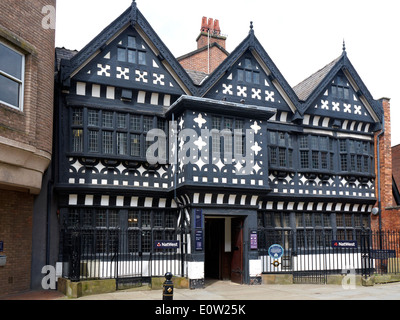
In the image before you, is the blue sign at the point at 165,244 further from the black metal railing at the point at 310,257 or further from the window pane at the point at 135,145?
the black metal railing at the point at 310,257

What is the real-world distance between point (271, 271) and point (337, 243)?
3177 mm

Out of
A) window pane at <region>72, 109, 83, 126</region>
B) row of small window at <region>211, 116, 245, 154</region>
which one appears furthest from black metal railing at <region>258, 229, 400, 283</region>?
window pane at <region>72, 109, 83, 126</region>

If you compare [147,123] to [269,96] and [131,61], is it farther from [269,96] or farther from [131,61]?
[269,96]

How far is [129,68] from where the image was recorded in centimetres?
1781

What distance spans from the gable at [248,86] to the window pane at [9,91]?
26.5 feet

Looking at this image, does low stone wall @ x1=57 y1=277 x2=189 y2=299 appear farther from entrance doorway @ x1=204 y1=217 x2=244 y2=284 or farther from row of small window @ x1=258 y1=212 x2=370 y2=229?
row of small window @ x1=258 y1=212 x2=370 y2=229

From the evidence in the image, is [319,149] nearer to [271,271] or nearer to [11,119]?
[271,271]

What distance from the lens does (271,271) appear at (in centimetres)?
1884

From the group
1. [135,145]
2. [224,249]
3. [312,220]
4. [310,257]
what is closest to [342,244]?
[310,257]

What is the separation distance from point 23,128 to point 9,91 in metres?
1.13

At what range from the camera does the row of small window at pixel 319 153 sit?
20.3 metres

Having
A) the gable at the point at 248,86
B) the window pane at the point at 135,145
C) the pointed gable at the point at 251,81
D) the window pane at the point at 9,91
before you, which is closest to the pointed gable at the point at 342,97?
the pointed gable at the point at 251,81

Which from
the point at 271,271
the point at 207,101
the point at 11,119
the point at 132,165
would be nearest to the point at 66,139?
the point at 132,165

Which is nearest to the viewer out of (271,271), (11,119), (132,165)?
(11,119)
